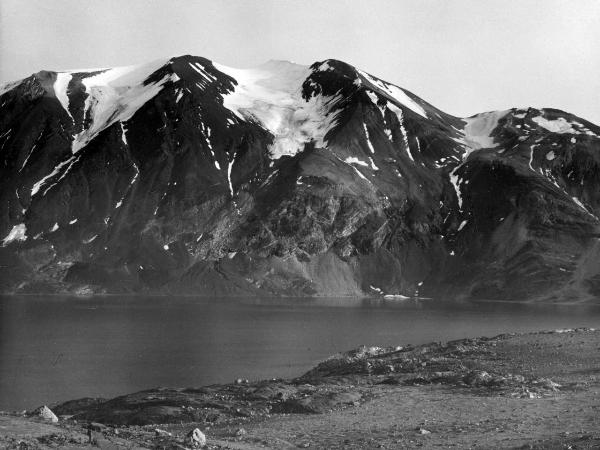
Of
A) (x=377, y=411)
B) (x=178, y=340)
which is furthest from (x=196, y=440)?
(x=178, y=340)

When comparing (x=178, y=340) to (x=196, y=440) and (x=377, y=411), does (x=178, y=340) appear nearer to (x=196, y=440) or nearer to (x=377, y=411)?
(x=377, y=411)

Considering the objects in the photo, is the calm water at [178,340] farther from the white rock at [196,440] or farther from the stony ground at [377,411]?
the white rock at [196,440]

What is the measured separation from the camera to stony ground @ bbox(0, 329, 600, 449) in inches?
1011

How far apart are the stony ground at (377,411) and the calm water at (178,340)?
14.2 meters

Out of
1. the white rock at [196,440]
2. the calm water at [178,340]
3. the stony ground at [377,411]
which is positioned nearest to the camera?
the white rock at [196,440]

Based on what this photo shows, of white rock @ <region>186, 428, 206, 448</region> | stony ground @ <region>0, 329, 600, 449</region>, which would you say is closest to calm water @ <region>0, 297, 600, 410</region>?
stony ground @ <region>0, 329, 600, 449</region>

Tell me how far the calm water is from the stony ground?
14197mm

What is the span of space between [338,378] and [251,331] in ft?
192

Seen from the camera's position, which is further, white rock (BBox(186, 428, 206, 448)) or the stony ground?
the stony ground

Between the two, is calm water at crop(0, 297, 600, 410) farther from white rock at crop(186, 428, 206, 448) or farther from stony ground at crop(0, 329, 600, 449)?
white rock at crop(186, 428, 206, 448)

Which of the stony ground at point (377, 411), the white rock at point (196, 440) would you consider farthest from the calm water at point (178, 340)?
the white rock at point (196, 440)

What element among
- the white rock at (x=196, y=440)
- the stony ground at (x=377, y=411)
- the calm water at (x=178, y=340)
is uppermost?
the white rock at (x=196, y=440)

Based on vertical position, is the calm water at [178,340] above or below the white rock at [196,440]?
below

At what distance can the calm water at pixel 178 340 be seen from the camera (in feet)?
195
